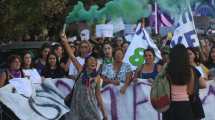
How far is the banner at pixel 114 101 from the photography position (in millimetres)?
11148

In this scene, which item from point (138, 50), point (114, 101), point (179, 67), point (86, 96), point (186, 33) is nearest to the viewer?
point (179, 67)

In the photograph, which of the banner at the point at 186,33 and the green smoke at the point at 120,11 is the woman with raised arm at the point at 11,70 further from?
the green smoke at the point at 120,11

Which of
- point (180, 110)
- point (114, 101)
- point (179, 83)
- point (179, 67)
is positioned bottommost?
point (114, 101)

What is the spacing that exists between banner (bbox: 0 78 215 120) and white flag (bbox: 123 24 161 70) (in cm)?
75

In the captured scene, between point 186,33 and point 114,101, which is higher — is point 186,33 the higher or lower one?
the higher one

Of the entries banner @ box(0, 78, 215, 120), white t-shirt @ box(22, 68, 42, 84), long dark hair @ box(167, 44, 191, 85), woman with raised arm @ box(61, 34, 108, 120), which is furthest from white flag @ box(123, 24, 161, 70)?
long dark hair @ box(167, 44, 191, 85)

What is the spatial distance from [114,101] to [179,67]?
3.30 metres

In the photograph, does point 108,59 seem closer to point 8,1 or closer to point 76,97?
point 76,97

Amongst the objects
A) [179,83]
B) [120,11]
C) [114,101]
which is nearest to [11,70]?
[114,101]

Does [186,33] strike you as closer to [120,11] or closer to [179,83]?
[179,83]

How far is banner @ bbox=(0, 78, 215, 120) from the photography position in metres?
11.1

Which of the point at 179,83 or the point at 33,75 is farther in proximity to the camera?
the point at 33,75

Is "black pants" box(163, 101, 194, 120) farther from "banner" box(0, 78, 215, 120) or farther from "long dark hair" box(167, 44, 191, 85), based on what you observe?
"banner" box(0, 78, 215, 120)

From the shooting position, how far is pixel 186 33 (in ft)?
→ 42.9
